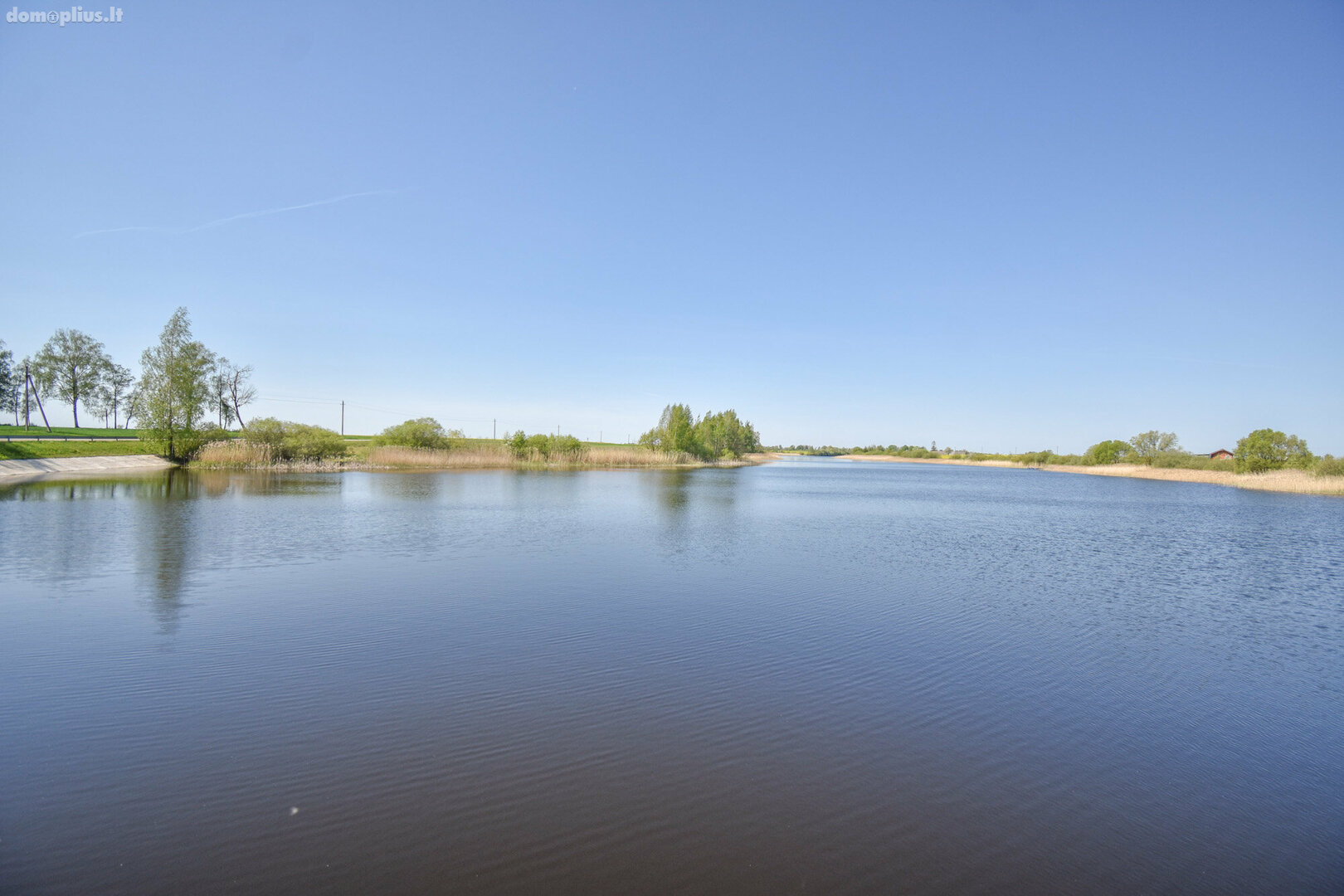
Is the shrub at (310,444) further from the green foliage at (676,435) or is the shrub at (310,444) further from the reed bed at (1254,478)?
the reed bed at (1254,478)

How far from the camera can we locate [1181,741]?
543 centimetres

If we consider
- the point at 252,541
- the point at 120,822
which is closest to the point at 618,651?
the point at 120,822

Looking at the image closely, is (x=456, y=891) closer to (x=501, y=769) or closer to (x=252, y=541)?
(x=501, y=769)

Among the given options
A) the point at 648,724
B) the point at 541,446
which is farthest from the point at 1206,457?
the point at 648,724

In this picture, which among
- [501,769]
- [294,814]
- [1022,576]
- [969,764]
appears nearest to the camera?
[294,814]

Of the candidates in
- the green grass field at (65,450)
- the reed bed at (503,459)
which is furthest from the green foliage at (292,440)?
the green grass field at (65,450)

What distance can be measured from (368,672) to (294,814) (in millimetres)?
2609

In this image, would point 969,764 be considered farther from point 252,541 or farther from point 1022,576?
point 252,541

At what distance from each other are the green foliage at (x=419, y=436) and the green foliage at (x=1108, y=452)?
276 ft

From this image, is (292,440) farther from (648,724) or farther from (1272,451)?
(1272,451)

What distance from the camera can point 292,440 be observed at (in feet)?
133

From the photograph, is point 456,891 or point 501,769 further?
point 501,769

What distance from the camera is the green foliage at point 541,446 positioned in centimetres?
5119

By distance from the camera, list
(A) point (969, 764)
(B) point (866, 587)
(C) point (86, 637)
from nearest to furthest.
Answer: (A) point (969, 764), (C) point (86, 637), (B) point (866, 587)
